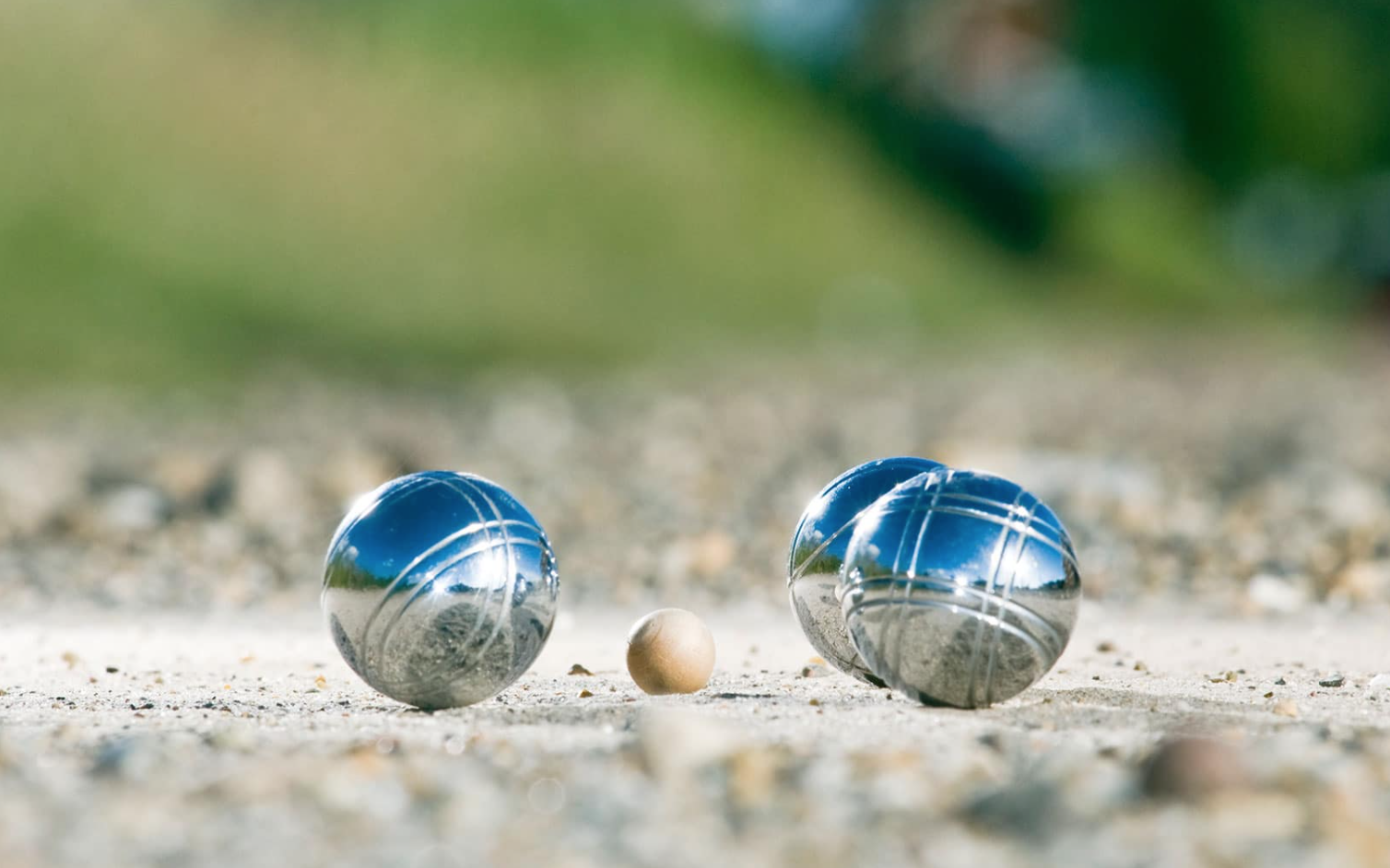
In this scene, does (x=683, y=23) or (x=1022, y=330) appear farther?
(x=683, y=23)

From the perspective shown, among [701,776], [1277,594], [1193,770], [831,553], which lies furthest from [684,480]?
[1193,770]

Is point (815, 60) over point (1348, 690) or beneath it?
over

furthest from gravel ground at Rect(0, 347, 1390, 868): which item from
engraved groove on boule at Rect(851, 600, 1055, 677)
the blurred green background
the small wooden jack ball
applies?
the blurred green background

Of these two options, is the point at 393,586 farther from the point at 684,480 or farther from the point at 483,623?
A: the point at 684,480

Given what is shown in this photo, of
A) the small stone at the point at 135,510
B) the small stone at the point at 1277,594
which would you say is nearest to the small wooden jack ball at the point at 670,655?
the small stone at the point at 1277,594

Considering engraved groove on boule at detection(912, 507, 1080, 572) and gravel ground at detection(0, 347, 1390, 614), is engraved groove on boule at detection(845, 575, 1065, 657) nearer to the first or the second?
engraved groove on boule at detection(912, 507, 1080, 572)

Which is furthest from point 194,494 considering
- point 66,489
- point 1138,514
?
point 1138,514

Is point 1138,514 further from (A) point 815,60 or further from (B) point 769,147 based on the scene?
(A) point 815,60

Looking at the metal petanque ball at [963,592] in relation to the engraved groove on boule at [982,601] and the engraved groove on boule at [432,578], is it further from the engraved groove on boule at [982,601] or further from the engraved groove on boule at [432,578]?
the engraved groove on boule at [432,578]
